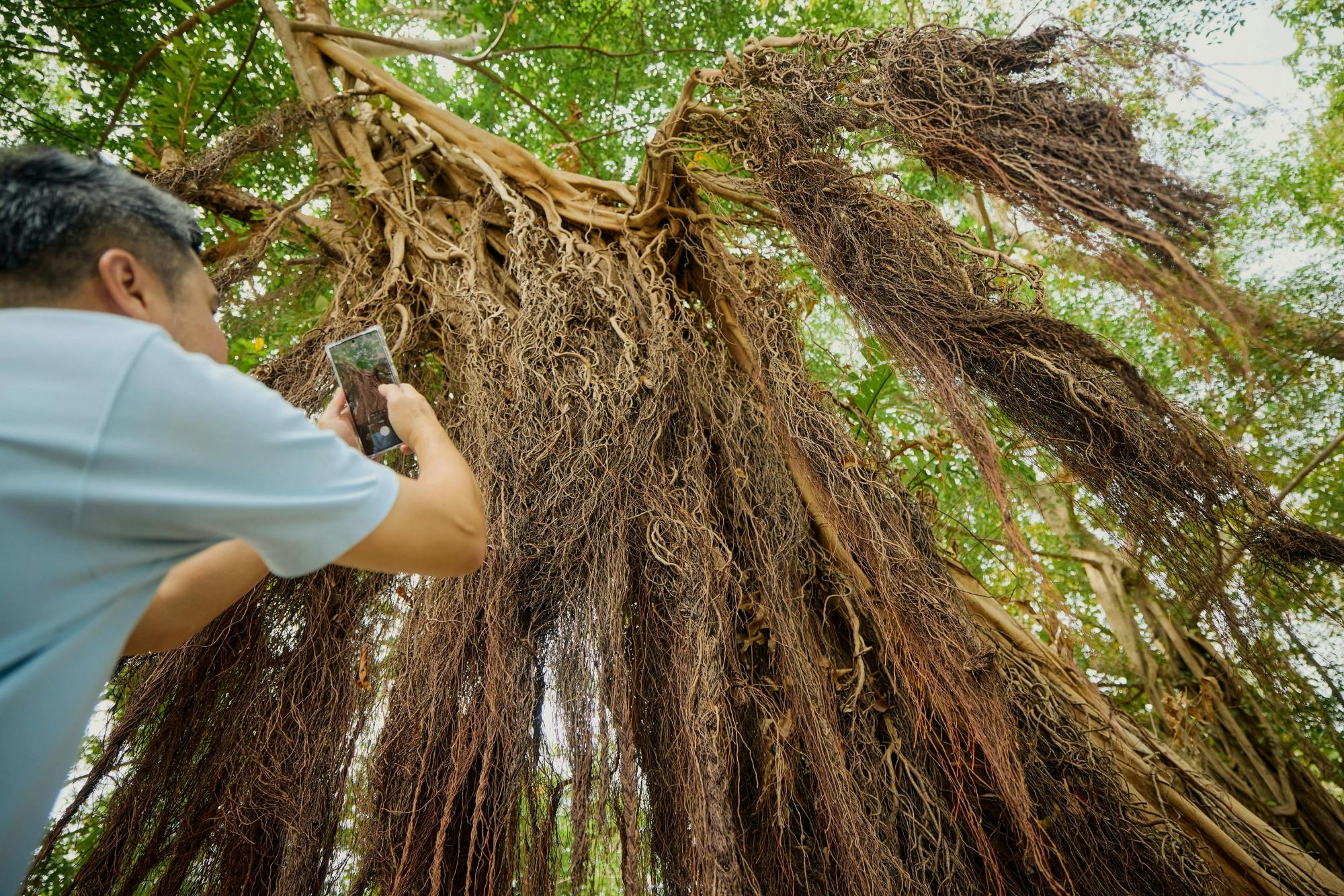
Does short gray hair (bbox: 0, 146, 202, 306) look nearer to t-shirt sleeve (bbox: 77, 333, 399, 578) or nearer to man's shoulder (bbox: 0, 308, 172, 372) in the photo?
man's shoulder (bbox: 0, 308, 172, 372)

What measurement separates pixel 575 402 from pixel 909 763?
1.13 m

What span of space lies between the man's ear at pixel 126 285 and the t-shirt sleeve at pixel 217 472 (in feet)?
0.58

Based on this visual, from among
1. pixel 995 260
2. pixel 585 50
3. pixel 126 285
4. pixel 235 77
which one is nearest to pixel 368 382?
→ pixel 126 285

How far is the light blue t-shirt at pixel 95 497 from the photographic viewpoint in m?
0.69

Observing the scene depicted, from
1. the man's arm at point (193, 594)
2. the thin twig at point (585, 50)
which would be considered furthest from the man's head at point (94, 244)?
the thin twig at point (585, 50)

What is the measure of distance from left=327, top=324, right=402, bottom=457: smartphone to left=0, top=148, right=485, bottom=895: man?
0.48 m

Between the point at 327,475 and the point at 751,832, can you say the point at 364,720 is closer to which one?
the point at 751,832

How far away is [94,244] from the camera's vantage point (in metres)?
0.84

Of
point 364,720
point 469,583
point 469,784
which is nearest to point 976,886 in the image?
point 469,784

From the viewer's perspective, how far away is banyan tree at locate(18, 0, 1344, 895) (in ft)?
4.98

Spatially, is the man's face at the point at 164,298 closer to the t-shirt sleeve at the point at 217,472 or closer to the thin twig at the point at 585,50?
the t-shirt sleeve at the point at 217,472

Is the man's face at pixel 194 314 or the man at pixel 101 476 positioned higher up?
the man's face at pixel 194 314

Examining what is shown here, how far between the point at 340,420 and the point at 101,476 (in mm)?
703

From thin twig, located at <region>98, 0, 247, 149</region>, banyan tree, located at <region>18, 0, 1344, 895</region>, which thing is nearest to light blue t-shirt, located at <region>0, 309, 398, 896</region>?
banyan tree, located at <region>18, 0, 1344, 895</region>
